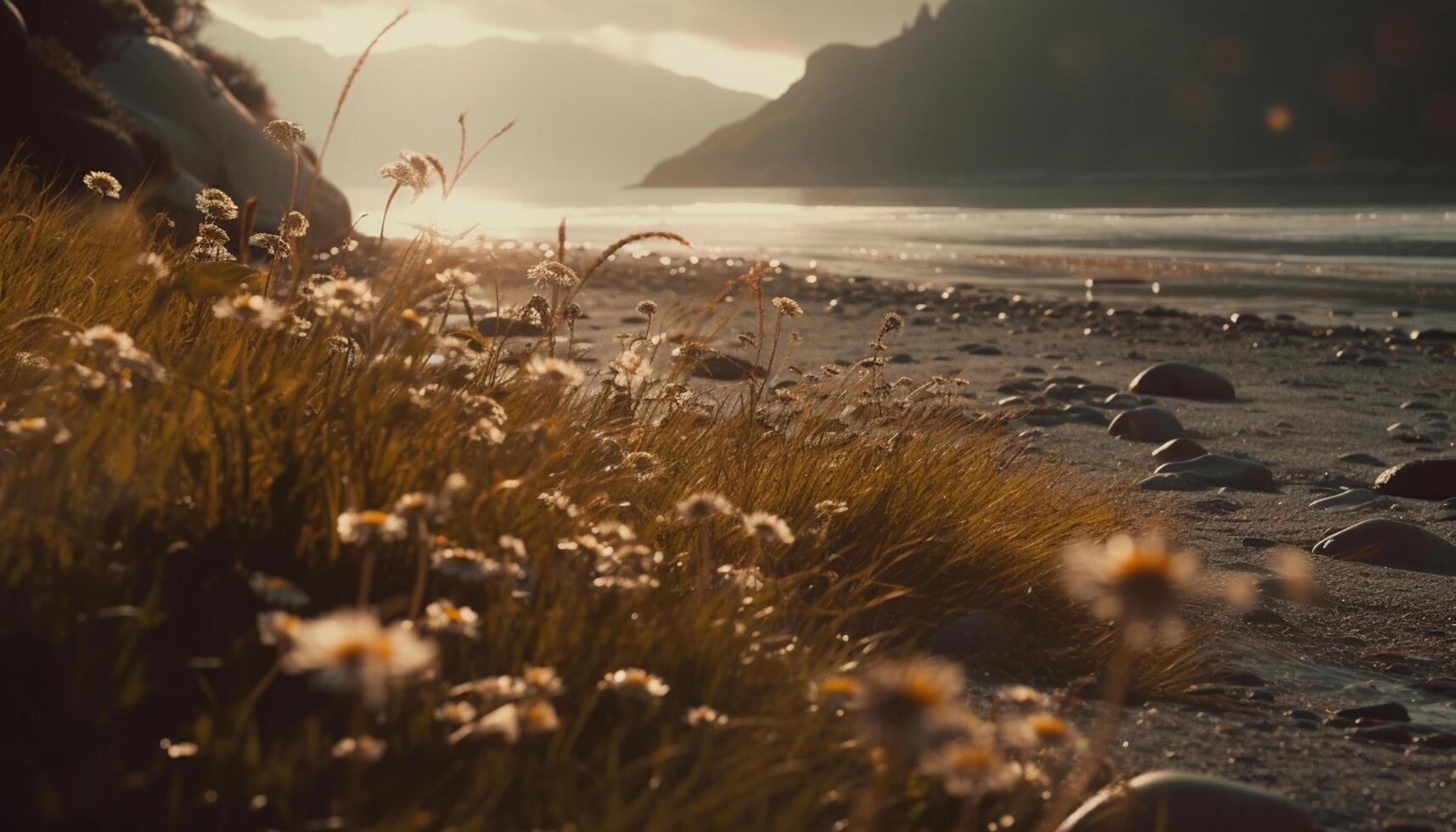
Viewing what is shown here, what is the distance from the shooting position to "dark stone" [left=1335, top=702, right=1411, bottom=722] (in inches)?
118

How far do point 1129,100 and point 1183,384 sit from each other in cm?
14550

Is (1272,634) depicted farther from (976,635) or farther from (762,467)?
(762,467)

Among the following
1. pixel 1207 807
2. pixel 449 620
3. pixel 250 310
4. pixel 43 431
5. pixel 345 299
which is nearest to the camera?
pixel 449 620

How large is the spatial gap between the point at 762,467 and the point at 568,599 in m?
1.47

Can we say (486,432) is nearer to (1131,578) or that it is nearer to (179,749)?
(179,749)

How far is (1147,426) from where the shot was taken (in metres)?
6.82

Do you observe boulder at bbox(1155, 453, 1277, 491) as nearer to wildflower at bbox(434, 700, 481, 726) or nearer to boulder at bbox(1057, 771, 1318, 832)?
boulder at bbox(1057, 771, 1318, 832)

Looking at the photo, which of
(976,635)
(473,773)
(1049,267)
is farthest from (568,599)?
(1049,267)

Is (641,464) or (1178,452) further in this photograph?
(1178,452)

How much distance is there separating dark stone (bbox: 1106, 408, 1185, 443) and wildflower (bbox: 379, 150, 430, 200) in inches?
181

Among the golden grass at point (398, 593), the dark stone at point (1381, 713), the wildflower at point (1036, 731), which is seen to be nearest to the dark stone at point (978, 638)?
the golden grass at point (398, 593)

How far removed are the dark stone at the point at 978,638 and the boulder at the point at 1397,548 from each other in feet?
6.15

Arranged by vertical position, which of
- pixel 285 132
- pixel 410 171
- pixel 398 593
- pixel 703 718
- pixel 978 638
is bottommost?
pixel 978 638

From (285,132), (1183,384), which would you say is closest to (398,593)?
(285,132)
